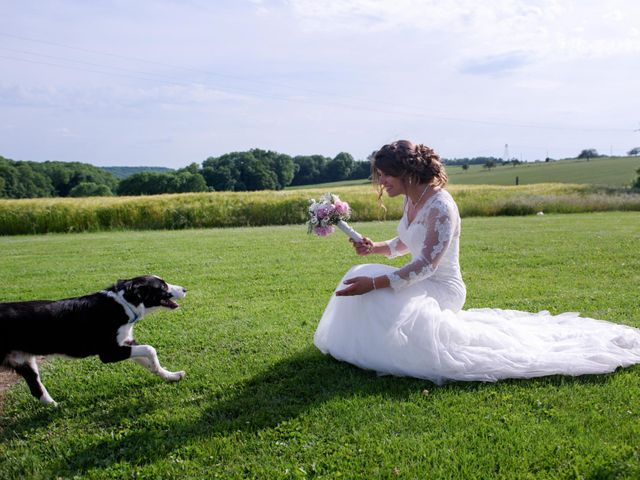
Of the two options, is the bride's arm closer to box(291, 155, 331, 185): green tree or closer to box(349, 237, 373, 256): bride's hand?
box(349, 237, 373, 256): bride's hand

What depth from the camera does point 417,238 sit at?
581 centimetres

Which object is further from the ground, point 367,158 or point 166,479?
point 367,158

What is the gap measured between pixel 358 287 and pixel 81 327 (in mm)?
2873

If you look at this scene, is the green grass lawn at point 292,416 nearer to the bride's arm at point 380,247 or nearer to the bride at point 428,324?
the bride at point 428,324

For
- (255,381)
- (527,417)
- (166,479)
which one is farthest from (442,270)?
(166,479)

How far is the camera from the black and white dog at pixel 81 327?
16.8ft

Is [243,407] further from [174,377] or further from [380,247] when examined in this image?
[380,247]

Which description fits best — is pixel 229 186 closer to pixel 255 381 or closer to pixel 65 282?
pixel 65 282

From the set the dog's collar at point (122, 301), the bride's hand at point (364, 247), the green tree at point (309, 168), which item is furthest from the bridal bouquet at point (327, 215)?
the green tree at point (309, 168)

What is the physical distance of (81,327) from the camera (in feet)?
17.6

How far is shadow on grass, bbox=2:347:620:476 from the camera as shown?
4.41 m

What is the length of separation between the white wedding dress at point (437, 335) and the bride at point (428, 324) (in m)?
0.01

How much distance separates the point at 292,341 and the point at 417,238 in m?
2.28

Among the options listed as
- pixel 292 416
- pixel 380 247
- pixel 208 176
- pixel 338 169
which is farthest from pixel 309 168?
pixel 292 416
